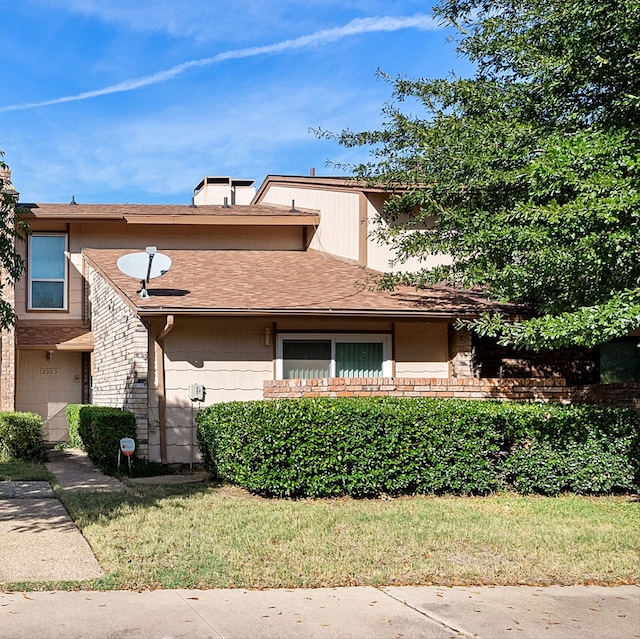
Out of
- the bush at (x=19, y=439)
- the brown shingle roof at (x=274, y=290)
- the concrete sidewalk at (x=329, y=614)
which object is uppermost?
the brown shingle roof at (x=274, y=290)

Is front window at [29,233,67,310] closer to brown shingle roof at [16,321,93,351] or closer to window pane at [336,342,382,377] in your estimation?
brown shingle roof at [16,321,93,351]

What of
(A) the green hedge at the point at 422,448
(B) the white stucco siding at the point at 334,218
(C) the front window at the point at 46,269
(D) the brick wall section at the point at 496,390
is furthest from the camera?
(C) the front window at the point at 46,269

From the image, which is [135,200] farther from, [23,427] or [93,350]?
[23,427]

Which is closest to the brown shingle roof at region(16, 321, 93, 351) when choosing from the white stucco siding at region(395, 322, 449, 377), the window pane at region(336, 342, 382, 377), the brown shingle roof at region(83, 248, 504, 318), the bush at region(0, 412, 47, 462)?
the brown shingle roof at region(83, 248, 504, 318)

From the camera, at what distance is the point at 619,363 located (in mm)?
15094

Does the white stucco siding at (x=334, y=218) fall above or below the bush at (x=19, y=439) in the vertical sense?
above

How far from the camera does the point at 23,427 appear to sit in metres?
14.9

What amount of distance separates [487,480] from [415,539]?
2.94 metres

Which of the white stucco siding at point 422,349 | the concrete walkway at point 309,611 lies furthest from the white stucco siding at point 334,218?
the concrete walkway at point 309,611

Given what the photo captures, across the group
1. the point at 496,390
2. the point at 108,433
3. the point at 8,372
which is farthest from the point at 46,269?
the point at 496,390

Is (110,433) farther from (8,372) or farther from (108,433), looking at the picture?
(8,372)

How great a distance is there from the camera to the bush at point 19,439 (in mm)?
14805

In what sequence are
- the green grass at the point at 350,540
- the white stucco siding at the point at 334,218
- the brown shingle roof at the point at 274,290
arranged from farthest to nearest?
1. the white stucco siding at the point at 334,218
2. the brown shingle roof at the point at 274,290
3. the green grass at the point at 350,540

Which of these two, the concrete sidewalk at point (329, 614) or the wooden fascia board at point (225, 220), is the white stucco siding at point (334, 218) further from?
the concrete sidewalk at point (329, 614)
